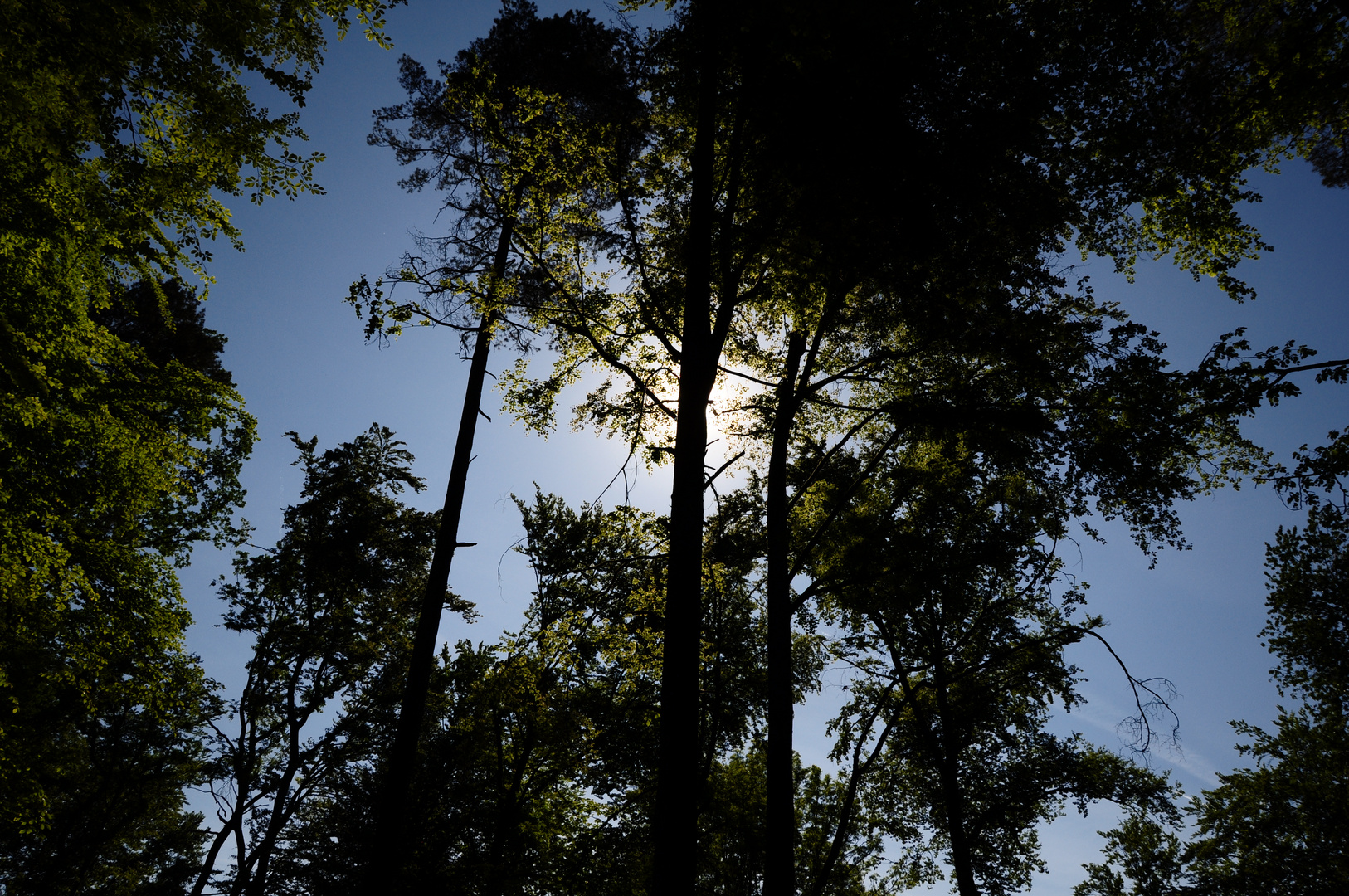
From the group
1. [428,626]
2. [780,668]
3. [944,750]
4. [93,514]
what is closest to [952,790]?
[944,750]

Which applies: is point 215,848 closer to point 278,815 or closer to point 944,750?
point 278,815

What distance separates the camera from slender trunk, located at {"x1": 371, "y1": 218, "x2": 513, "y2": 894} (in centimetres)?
937

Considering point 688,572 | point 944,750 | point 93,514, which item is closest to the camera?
point 688,572

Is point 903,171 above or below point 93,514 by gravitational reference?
above

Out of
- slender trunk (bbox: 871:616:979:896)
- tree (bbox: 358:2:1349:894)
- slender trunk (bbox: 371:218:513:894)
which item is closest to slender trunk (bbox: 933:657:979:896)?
slender trunk (bbox: 871:616:979:896)

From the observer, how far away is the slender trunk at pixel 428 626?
9.37m

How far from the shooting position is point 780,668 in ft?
32.6

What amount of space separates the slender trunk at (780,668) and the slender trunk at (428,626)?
209 inches

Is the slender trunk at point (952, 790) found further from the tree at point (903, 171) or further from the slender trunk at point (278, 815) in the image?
the slender trunk at point (278, 815)

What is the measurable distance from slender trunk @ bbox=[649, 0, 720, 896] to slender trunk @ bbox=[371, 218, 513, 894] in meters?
4.39

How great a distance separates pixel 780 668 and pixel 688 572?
14.4ft

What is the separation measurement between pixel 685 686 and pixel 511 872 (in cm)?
1212

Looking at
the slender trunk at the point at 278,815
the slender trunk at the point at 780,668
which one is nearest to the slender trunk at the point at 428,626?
the slender trunk at the point at 780,668

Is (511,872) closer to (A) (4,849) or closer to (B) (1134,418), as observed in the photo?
(B) (1134,418)
